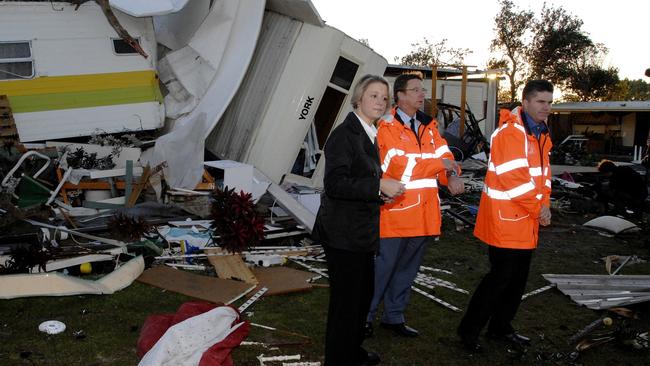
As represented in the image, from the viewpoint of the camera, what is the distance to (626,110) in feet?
94.5

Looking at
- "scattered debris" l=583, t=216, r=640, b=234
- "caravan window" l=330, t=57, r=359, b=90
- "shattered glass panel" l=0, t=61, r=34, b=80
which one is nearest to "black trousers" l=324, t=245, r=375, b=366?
"scattered debris" l=583, t=216, r=640, b=234

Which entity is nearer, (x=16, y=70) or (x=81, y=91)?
(x=16, y=70)

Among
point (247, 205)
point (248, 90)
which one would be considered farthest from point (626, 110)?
point (247, 205)

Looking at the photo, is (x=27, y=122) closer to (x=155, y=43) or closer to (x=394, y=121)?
(x=155, y=43)

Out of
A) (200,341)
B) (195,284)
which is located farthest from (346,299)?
(195,284)

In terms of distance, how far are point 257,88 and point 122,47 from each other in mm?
2290

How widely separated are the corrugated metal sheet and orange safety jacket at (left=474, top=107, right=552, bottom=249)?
5.95m

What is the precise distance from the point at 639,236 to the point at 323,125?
18.6 ft

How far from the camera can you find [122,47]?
9281 millimetres

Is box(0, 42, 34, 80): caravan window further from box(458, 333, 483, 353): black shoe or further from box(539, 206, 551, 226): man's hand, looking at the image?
box(539, 206, 551, 226): man's hand

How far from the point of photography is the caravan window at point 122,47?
9227mm

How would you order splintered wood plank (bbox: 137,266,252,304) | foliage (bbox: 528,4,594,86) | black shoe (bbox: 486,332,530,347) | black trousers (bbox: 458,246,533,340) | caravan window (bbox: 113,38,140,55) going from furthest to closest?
→ foliage (bbox: 528,4,594,86) → caravan window (bbox: 113,38,140,55) → splintered wood plank (bbox: 137,266,252,304) → black shoe (bbox: 486,332,530,347) → black trousers (bbox: 458,246,533,340)

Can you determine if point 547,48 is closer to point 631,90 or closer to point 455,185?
point 631,90

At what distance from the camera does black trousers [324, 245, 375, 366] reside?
10.6ft
